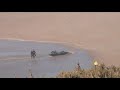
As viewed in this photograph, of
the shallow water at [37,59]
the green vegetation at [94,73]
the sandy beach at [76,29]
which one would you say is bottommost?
the green vegetation at [94,73]

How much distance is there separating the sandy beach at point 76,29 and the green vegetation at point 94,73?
0.09 meters

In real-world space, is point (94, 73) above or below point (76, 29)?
below

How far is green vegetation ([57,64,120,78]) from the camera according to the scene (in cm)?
376

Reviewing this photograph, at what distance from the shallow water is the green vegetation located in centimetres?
5

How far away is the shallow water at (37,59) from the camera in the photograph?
149 inches

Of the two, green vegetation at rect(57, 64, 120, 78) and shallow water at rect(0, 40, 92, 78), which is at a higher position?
shallow water at rect(0, 40, 92, 78)

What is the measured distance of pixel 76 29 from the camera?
3824 millimetres

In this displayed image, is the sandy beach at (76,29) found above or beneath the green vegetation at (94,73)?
above

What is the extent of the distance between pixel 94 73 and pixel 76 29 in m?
0.53
